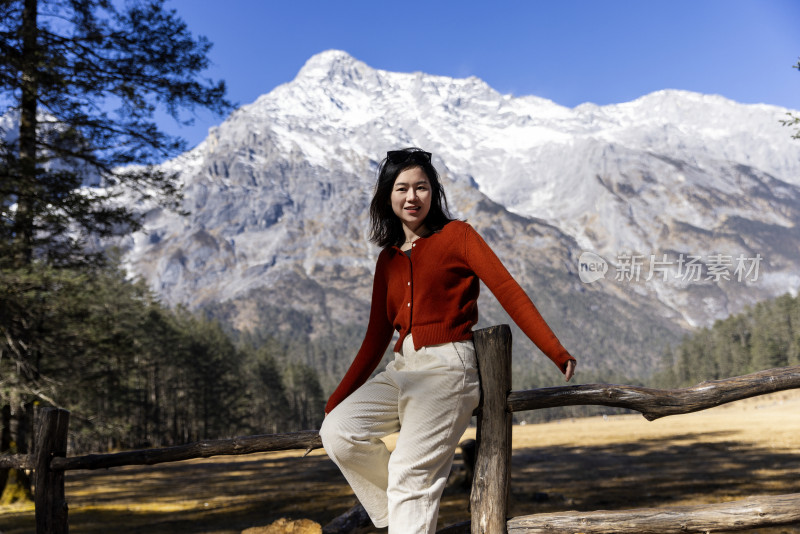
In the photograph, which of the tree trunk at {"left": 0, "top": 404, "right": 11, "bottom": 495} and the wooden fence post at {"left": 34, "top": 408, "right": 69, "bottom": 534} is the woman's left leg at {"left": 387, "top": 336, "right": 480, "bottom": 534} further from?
the tree trunk at {"left": 0, "top": 404, "right": 11, "bottom": 495}

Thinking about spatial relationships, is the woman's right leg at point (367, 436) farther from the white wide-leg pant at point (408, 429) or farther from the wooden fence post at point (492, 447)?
the wooden fence post at point (492, 447)

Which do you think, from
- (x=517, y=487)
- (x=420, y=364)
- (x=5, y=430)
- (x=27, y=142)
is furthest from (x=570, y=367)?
(x=5, y=430)

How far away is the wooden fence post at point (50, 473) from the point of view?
4.77m

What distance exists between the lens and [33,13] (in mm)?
10086

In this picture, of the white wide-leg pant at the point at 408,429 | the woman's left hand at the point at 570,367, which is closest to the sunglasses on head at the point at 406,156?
the white wide-leg pant at the point at 408,429

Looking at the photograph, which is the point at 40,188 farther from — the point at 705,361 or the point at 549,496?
the point at 705,361

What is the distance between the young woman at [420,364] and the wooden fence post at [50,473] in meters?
3.03

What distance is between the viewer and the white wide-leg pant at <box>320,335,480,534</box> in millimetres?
2746

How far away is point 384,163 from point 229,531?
5.80 m

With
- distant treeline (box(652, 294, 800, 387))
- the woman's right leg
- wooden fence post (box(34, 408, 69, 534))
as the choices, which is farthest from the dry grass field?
distant treeline (box(652, 294, 800, 387))

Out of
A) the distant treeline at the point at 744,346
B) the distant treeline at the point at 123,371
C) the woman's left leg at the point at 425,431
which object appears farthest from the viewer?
the distant treeline at the point at 744,346

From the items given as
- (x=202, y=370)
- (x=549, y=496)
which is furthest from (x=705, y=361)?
(x=549, y=496)

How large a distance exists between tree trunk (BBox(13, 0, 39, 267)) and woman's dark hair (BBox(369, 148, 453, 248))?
7.64 metres

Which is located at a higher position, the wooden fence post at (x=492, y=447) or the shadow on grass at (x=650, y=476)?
the wooden fence post at (x=492, y=447)
